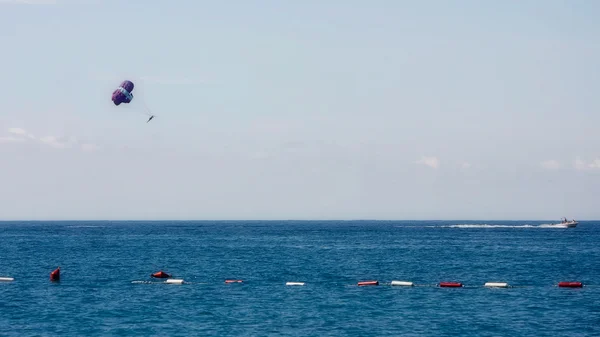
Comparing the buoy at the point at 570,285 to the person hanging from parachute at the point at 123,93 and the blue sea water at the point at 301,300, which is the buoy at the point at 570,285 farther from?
the person hanging from parachute at the point at 123,93

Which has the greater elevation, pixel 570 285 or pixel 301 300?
pixel 570 285

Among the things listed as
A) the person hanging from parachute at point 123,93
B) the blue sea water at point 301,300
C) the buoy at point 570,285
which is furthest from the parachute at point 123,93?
the buoy at point 570,285

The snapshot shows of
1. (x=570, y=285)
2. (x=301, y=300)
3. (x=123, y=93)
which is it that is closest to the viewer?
(x=301, y=300)

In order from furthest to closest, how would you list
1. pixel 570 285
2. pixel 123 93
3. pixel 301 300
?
pixel 123 93 < pixel 570 285 < pixel 301 300

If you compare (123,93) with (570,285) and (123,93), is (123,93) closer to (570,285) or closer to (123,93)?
(123,93)

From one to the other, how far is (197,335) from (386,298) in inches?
828

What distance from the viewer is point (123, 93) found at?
73.4 m

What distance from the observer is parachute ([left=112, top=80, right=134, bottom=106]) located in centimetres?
7219

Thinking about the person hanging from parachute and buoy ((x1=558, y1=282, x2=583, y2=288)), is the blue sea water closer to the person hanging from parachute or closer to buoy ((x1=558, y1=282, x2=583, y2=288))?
buoy ((x1=558, y1=282, x2=583, y2=288))

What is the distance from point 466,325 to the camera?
4944 centimetres

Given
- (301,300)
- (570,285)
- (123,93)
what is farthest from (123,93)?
(570,285)

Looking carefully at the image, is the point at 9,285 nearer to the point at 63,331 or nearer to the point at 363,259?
the point at 63,331

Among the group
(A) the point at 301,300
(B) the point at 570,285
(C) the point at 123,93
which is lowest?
(A) the point at 301,300

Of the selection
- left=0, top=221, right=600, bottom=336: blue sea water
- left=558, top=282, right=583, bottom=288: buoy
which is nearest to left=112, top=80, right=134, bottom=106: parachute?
left=0, top=221, right=600, bottom=336: blue sea water
